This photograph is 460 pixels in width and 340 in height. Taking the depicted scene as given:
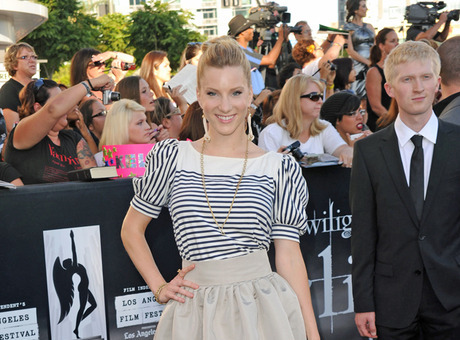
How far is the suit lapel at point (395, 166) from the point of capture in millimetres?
3020

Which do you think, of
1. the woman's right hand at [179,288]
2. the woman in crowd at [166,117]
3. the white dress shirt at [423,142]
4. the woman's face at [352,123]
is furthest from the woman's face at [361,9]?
the woman's right hand at [179,288]

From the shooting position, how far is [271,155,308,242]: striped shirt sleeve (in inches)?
100

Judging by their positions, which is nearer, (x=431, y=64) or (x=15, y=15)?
(x=431, y=64)

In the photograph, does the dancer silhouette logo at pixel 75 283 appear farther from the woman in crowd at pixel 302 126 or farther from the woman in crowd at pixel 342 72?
the woman in crowd at pixel 342 72

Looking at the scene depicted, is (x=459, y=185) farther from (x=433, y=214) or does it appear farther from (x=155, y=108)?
(x=155, y=108)

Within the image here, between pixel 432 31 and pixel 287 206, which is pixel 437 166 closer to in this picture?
pixel 287 206

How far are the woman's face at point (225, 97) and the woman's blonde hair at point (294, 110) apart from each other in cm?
287

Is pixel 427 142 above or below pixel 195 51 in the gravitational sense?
below

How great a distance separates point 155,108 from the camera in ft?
20.0

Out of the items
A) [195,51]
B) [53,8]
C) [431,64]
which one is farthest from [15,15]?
[53,8]

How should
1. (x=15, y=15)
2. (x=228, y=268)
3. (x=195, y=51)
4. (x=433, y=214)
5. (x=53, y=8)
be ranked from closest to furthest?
(x=228, y=268), (x=433, y=214), (x=195, y=51), (x=15, y=15), (x=53, y=8)

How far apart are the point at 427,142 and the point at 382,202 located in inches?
14.3

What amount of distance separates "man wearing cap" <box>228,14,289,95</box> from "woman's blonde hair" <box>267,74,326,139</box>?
1.28 meters

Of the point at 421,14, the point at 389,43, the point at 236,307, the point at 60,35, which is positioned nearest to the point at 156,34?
the point at 60,35
